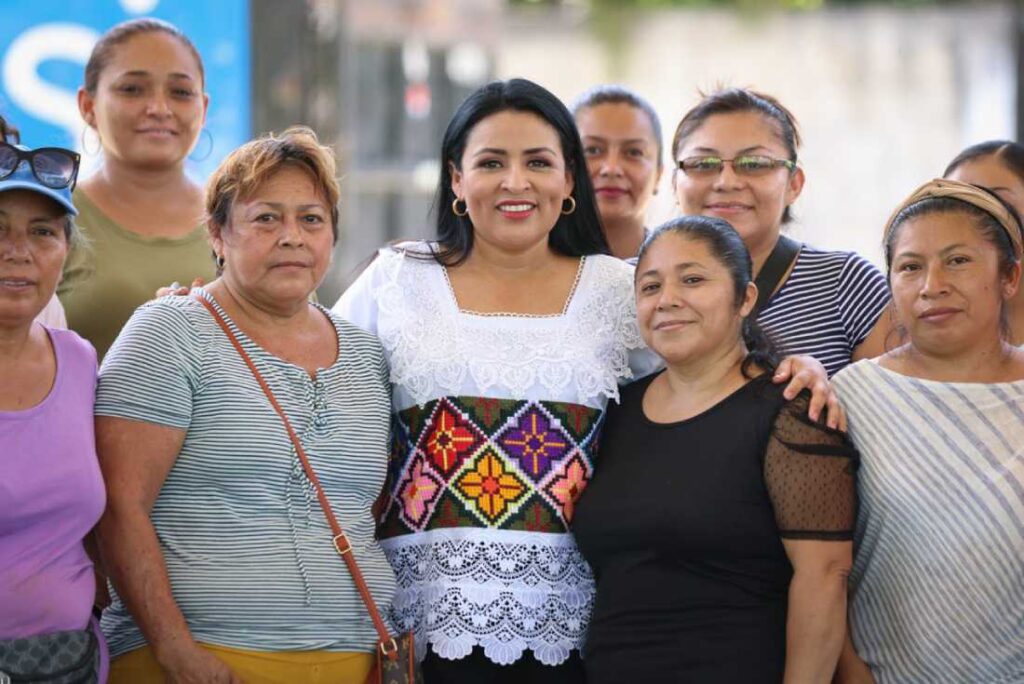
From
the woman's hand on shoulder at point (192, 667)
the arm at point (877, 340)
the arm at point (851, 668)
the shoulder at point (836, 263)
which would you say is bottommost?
the arm at point (851, 668)

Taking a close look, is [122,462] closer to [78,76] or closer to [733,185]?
[733,185]

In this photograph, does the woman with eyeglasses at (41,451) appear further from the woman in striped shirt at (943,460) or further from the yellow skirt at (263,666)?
the woman in striped shirt at (943,460)

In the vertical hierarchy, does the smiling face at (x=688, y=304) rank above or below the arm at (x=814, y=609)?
above

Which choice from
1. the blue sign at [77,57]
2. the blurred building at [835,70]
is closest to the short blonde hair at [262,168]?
the blue sign at [77,57]

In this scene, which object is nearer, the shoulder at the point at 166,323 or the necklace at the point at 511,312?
the shoulder at the point at 166,323

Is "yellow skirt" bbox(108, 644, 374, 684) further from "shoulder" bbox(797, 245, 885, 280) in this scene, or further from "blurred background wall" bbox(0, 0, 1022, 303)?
"blurred background wall" bbox(0, 0, 1022, 303)

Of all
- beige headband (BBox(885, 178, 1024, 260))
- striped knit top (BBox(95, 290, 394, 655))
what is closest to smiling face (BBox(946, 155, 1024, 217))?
beige headband (BBox(885, 178, 1024, 260))

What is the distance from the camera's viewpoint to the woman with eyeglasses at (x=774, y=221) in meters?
3.50

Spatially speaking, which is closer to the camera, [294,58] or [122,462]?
[122,462]

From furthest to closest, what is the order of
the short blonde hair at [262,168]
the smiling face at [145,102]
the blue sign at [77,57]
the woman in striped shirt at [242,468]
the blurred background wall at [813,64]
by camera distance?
the blurred background wall at [813,64] < the blue sign at [77,57] < the smiling face at [145,102] < the short blonde hair at [262,168] < the woman in striped shirt at [242,468]

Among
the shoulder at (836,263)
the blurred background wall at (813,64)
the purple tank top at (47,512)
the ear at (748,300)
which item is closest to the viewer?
the purple tank top at (47,512)

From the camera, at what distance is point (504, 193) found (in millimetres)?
3283

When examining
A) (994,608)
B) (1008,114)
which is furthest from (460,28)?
(994,608)

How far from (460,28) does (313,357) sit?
4.43 metres
